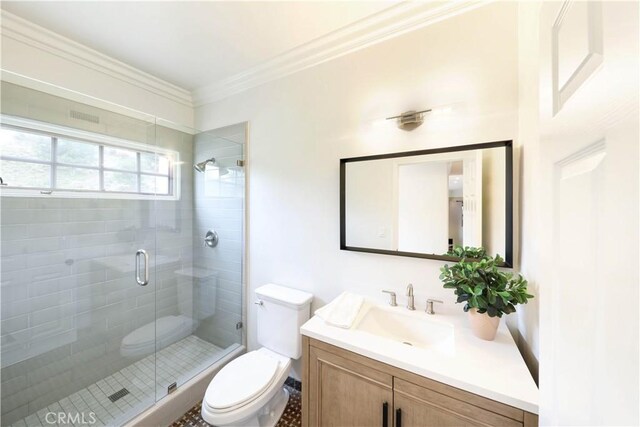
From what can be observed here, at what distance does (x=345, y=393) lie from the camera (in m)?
1.08

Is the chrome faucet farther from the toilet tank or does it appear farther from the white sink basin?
the toilet tank

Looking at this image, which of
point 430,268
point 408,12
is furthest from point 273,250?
point 408,12

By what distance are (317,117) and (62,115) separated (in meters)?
1.79

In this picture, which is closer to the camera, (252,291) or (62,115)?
(62,115)

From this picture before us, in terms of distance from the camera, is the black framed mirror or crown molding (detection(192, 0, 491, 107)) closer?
the black framed mirror

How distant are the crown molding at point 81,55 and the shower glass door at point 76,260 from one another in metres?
0.34

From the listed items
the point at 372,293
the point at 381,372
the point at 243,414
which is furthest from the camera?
the point at 372,293

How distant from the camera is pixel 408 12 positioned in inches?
53.3

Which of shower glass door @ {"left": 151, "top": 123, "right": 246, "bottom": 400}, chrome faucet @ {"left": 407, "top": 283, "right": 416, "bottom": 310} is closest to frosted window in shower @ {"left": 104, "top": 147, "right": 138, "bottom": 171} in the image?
shower glass door @ {"left": 151, "top": 123, "right": 246, "bottom": 400}

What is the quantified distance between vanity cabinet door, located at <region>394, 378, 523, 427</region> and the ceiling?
1938 millimetres

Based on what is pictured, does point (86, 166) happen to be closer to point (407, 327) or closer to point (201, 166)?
point (201, 166)

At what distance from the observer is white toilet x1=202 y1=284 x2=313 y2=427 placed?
1243 millimetres

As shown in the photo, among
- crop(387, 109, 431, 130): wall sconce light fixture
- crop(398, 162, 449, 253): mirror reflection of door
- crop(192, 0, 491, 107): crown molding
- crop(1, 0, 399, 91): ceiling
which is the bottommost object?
crop(398, 162, 449, 253): mirror reflection of door

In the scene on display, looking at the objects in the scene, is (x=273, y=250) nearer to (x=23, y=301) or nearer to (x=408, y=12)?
(x=23, y=301)
